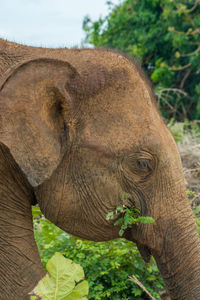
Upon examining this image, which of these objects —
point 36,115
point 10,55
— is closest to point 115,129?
point 36,115

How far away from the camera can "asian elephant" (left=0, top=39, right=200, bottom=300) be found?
2.66m

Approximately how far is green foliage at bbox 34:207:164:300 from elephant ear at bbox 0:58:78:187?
1.23m

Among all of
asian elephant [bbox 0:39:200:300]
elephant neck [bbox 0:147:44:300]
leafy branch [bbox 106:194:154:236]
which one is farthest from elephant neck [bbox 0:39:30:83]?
leafy branch [bbox 106:194:154:236]

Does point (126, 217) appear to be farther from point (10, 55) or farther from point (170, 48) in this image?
point (170, 48)

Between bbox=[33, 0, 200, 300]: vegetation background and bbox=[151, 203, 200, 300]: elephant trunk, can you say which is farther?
bbox=[33, 0, 200, 300]: vegetation background

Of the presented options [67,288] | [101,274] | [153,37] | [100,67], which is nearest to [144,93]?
[100,67]

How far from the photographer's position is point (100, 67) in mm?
2758

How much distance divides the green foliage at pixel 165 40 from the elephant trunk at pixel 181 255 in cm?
594

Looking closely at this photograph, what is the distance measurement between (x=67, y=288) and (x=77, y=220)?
1.95 ft

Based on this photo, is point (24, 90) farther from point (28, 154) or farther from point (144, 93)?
point (144, 93)

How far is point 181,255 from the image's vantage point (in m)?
2.67

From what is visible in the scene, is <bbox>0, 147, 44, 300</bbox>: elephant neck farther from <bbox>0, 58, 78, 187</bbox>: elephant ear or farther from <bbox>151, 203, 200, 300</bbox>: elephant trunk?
<bbox>151, 203, 200, 300</bbox>: elephant trunk

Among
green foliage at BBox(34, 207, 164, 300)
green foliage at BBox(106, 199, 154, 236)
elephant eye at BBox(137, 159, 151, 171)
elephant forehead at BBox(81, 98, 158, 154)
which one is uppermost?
elephant forehead at BBox(81, 98, 158, 154)

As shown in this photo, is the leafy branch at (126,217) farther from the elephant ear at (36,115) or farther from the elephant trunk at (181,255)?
the elephant ear at (36,115)
